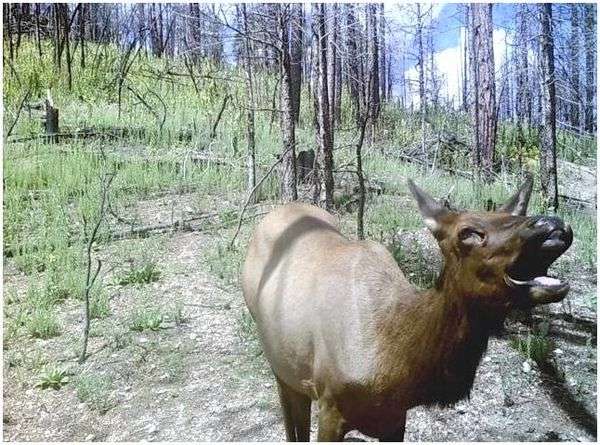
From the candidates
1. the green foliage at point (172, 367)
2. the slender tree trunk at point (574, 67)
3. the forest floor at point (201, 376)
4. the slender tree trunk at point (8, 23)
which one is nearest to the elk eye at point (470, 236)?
the forest floor at point (201, 376)

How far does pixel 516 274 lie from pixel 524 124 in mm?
2103

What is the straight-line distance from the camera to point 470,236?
1550mm

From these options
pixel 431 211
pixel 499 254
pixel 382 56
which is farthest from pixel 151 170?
pixel 499 254

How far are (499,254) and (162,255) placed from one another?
7.03ft

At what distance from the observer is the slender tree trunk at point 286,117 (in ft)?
10.6

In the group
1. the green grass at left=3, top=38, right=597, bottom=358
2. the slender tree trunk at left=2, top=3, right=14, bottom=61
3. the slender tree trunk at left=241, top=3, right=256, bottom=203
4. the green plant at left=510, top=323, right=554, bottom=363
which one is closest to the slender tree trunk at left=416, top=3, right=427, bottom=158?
the green grass at left=3, top=38, right=597, bottom=358

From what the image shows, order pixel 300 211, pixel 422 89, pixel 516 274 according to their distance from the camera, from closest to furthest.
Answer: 1. pixel 516 274
2. pixel 300 211
3. pixel 422 89

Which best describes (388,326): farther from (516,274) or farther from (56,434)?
(56,434)

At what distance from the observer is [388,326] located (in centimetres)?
178

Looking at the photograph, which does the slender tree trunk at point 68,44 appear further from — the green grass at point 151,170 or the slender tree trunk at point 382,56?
A: the slender tree trunk at point 382,56

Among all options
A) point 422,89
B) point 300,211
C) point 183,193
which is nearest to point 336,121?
point 422,89

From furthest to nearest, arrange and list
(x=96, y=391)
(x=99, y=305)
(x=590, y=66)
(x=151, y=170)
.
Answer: (x=151, y=170) → (x=590, y=66) → (x=99, y=305) → (x=96, y=391)

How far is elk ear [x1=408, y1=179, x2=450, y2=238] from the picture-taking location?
165 centimetres

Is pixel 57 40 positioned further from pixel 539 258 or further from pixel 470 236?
pixel 539 258
